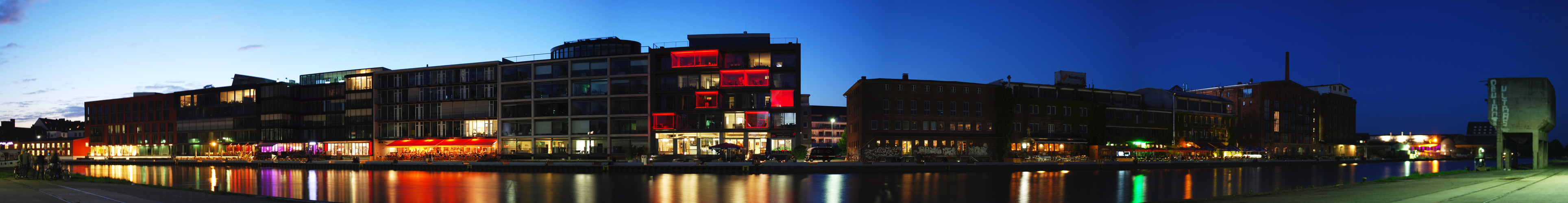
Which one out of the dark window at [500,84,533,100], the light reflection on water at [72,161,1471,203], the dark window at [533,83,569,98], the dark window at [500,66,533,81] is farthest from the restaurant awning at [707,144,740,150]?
the dark window at [500,66,533,81]

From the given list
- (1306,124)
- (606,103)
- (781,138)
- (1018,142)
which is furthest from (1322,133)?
(606,103)

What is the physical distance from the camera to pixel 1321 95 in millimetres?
145125

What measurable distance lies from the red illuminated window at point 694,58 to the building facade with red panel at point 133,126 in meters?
73.7

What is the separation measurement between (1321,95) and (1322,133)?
241 inches

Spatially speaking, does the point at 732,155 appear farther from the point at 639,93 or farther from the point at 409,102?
the point at 409,102

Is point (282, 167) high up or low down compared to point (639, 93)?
down

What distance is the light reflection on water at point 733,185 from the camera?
44.1 m

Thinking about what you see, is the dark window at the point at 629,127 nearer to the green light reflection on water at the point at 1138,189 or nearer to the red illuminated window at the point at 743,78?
the red illuminated window at the point at 743,78

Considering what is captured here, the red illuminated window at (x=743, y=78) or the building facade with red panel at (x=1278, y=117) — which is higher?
the red illuminated window at (x=743, y=78)

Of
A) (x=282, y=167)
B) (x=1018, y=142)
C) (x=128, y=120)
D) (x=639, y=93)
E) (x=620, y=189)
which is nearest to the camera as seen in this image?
(x=620, y=189)

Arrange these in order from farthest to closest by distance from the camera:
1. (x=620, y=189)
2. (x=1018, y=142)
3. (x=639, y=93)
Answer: (x=1018, y=142)
(x=639, y=93)
(x=620, y=189)

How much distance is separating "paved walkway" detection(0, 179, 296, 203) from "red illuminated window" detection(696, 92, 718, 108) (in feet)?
157

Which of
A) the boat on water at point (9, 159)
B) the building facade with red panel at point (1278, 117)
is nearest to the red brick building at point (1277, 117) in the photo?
the building facade with red panel at point (1278, 117)

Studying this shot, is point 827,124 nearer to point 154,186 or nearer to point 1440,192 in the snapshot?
point 154,186
